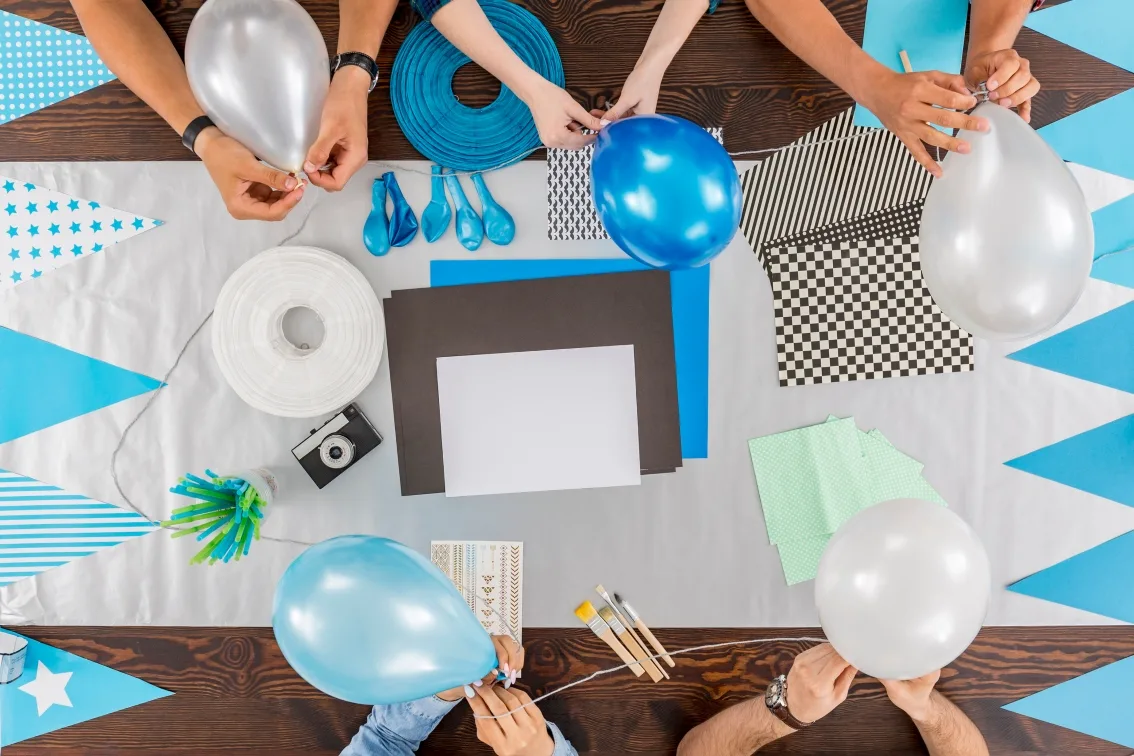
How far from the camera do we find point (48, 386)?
112 cm

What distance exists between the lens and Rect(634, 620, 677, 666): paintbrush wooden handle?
1.11 m

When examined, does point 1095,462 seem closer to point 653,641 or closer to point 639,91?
point 653,641

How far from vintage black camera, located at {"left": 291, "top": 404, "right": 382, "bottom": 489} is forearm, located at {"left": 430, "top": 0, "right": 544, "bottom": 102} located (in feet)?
1.75

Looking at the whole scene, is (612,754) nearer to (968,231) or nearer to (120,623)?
(120,623)

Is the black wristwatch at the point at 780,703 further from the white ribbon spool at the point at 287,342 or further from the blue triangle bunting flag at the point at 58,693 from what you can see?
the blue triangle bunting flag at the point at 58,693

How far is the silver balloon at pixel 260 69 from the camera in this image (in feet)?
2.72

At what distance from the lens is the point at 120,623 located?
112 centimetres

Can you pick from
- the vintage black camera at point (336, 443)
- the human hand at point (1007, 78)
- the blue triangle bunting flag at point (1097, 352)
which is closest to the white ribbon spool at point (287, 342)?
the vintage black camera at point (336, 443)

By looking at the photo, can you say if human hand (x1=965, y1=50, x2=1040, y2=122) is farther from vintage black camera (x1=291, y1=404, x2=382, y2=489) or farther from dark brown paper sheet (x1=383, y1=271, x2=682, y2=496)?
vintage black camera (x1=291, y1=404, x2=382, y2=489)

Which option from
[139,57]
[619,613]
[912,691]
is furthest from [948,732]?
[139,57]

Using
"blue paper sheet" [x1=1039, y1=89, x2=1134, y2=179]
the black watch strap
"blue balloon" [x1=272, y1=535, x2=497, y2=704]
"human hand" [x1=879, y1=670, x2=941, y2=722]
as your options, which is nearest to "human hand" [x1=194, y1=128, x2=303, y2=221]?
the black watch strap

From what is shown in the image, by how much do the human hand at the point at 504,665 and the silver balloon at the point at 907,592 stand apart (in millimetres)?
406

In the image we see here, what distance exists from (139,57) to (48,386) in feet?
1.69

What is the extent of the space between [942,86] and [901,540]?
0.55 metres
